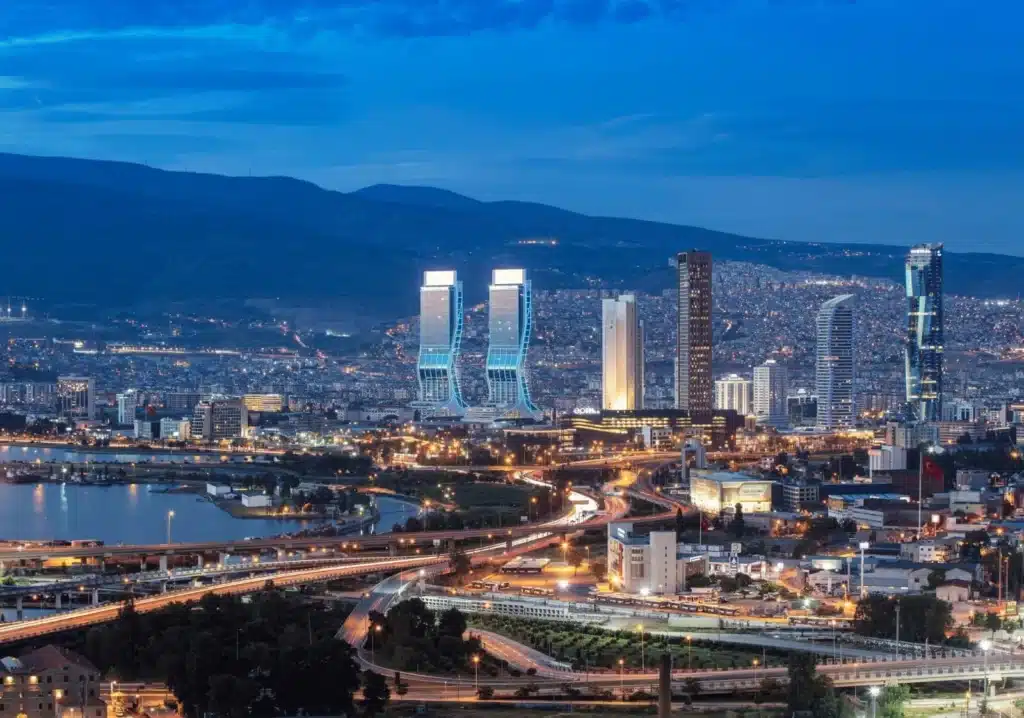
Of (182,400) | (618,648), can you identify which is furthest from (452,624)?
(182,400)

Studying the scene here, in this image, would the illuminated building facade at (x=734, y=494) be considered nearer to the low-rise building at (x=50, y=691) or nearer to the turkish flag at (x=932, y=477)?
the turkish flag at (x=932, y=477)

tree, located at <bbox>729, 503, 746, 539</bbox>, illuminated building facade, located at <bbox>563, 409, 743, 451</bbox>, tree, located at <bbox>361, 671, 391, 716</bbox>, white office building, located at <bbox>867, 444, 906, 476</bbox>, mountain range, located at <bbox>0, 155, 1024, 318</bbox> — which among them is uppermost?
mountain range, located at <bbox>0, 155, 1024, 318</bbox>

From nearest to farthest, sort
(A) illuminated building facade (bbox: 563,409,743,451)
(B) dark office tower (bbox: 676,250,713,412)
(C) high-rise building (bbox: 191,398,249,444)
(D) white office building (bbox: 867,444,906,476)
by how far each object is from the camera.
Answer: (D) white office building (bbox: 867,444,906,476), (A) illuminated building facade (bbox: 563,409,743,451), (B) dark office tower (bbox: 676,250,713,412), (C) high-rise building (bbox: 191,398,249,444)

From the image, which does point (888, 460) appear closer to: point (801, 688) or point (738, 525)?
point (738, 525)

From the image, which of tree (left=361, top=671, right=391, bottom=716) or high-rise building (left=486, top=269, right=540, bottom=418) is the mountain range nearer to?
high-rise building (left=486, top=269, right=540, bottom=418)

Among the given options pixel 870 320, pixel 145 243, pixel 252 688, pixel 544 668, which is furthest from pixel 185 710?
pixel 145 243

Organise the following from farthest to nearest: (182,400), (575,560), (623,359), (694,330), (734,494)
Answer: (182,400), (623,359), (694,330), (734,494), (575,560)

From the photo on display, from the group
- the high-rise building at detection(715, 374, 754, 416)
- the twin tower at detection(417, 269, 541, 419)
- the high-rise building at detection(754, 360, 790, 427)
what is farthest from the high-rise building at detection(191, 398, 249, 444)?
the high-rise building at detection(754, 360, 790, 427)

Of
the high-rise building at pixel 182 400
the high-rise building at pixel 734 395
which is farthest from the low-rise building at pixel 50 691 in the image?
the high-rise building at pixel 182 400
